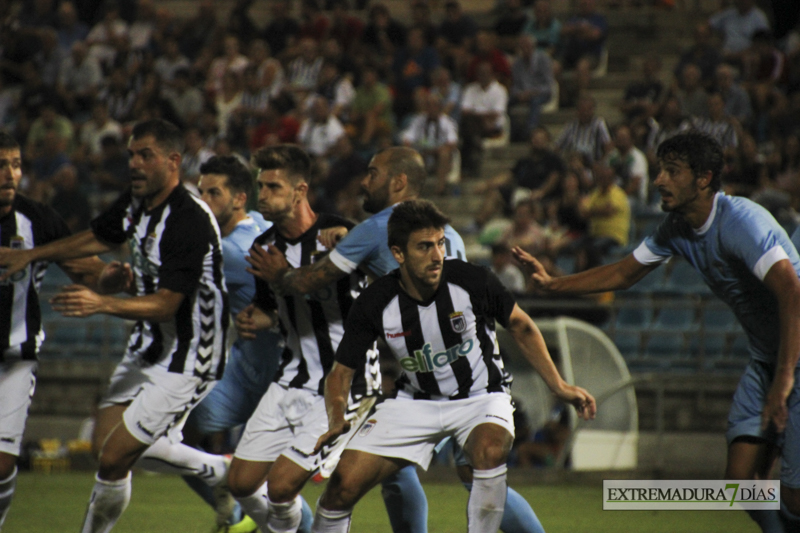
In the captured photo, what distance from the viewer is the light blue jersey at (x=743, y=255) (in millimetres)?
→ 5016

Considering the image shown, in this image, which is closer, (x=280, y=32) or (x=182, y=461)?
(x=182, y=461)

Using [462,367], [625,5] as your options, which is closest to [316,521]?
[462,367]

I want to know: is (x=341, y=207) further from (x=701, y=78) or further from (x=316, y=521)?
(x=316, y=521)

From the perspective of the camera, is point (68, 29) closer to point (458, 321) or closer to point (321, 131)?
point (321, 131)

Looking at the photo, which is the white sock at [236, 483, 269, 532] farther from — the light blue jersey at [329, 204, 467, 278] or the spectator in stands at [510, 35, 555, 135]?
the spectator in stands at [510, 35, 555, 135]

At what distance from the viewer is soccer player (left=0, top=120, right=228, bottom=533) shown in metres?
5.68

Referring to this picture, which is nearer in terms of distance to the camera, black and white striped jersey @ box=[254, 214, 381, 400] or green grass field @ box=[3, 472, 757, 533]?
black and white striped jersey @ box=[254, 214, 381, 400]

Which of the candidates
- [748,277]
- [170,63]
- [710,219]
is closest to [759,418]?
[748,277]

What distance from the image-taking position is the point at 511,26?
16.9 meters

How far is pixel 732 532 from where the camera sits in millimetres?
7414

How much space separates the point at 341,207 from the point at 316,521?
29.9 feet

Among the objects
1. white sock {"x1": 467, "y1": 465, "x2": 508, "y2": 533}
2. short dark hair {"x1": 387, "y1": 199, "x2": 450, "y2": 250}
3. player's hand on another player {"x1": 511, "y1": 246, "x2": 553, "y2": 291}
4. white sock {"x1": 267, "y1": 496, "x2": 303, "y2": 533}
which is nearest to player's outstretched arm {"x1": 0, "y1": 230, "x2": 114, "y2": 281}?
white sock {"x1": 267, "y1": 496, "x2": 303, "y2": 533}

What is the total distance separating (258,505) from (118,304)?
1404mm

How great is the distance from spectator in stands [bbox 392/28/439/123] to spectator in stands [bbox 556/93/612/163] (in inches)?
114
